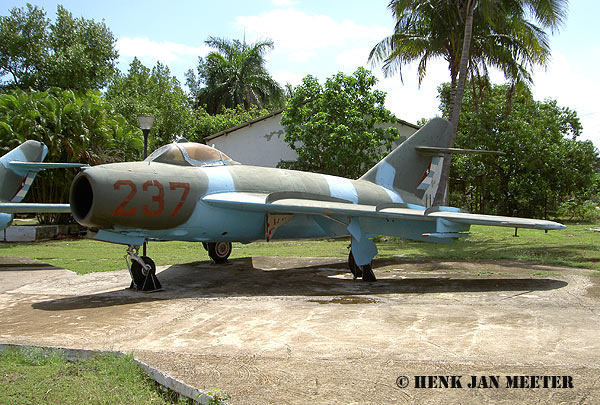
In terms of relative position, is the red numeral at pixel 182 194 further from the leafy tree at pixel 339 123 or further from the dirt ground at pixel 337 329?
the leafy tree at pixel 339 123

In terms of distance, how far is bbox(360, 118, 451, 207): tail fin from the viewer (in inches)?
531

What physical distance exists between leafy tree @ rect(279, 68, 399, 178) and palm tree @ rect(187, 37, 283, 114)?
2356cm

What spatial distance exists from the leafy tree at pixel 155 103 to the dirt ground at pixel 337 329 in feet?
94.5

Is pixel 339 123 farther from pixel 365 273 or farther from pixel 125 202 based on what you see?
pixel 125 202

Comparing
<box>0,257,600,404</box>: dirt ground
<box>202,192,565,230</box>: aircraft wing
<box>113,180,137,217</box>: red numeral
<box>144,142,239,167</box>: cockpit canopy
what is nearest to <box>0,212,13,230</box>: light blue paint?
<box>0,257,600,404</box>: dirt ground

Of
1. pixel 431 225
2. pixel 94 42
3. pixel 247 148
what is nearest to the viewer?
pixel 431 225

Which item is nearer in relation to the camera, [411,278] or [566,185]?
[411,278]

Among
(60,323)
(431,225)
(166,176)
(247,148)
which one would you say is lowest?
(60,323)

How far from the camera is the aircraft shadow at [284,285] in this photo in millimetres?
8797

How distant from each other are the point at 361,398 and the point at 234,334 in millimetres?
2482

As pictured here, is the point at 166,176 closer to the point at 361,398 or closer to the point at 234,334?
the point at 234,334

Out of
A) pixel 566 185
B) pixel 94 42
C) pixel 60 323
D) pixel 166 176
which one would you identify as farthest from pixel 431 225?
pixel 94 42

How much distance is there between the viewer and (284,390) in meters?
4.23

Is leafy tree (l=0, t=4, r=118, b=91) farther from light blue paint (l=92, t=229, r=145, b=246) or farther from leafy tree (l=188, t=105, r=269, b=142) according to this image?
light blue paint (l=92, t=229, r=145, b=246)
